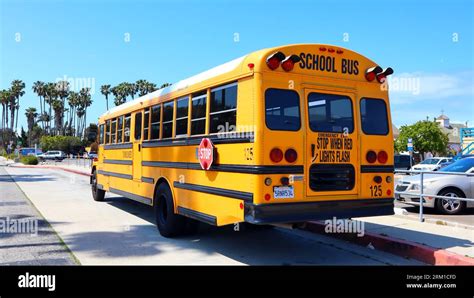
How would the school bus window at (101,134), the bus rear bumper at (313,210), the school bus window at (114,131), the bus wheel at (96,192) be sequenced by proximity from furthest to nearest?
the bus wheel at (96,192) < the school bus window at (101,134) < the school bus window at (114,131) < the bus rear bumper at (313,210)

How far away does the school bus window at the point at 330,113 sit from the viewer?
220 inches

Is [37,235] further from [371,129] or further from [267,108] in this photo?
[371,129]

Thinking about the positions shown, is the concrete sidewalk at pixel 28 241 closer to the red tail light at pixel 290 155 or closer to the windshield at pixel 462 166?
the red tail light at pixel 290 155

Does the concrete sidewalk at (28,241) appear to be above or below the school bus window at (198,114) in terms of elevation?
below

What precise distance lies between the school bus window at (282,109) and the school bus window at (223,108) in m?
0.53

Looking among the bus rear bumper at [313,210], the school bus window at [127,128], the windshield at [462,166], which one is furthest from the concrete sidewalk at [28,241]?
the windshield at [462,166]

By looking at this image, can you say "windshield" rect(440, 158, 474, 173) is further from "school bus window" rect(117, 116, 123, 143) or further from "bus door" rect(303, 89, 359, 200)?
"school bus window" rect(117, 116, 123, 143)

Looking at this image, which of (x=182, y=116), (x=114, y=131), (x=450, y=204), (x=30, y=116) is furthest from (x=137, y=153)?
(x=30, y=116)

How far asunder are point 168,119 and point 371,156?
3.58 metres

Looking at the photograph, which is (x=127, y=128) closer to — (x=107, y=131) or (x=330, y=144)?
(x=107, y=131)

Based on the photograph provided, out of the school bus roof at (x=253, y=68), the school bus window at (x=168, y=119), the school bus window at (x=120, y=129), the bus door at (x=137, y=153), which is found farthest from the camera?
the school bus window at (x=120, y=129)

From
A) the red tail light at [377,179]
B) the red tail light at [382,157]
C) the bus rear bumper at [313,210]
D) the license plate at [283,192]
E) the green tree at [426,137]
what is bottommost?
the bus rear bumper at [313,210]
